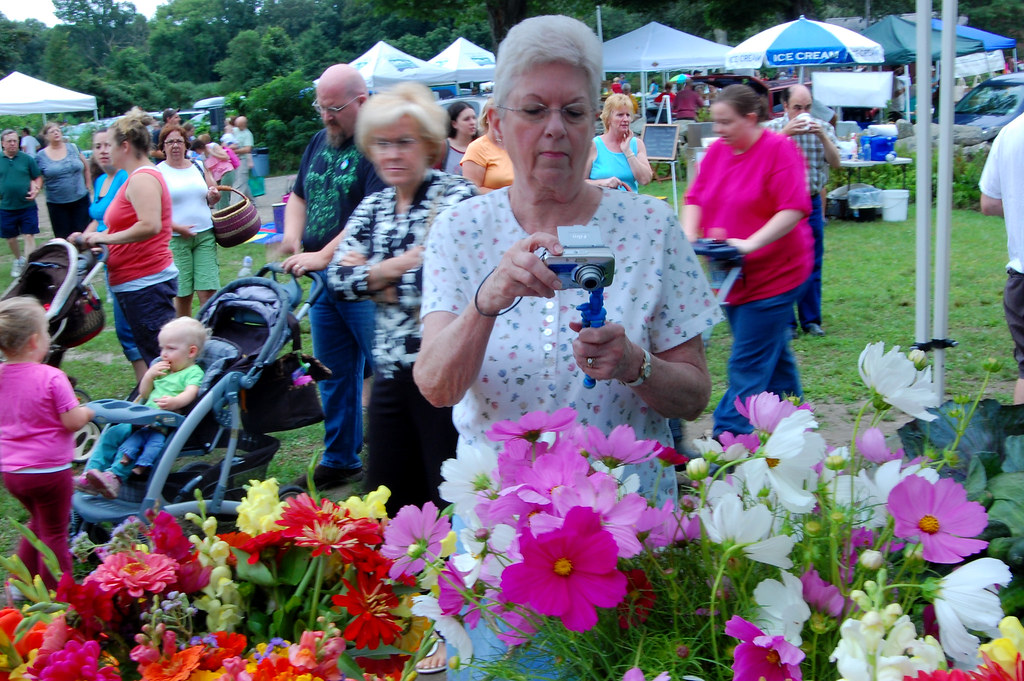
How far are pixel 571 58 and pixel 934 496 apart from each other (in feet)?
3.38

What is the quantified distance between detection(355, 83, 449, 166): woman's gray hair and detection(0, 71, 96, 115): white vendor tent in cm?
1908

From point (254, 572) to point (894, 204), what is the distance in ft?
38.8

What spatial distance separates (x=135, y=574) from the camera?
1.27 metres

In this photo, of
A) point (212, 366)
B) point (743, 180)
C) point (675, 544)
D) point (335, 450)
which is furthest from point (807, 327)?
point (675, 544)

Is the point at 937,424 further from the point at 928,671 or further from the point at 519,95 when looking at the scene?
the point at 519,95

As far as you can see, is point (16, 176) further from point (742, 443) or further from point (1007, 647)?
point (1007, 647)

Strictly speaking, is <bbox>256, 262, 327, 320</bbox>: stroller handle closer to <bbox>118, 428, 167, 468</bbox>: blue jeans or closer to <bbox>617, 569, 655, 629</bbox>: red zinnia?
<bbox>118, 428, 167, 468</bbox>: blue jeans

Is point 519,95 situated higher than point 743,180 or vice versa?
point 519,95

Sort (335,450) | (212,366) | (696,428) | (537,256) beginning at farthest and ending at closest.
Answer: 1. (696,428)
2. (335,450)
3. (212,366)
4. (537,256)

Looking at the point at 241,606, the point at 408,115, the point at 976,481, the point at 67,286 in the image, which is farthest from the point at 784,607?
the point at 67,286

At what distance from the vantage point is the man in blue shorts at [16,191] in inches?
425

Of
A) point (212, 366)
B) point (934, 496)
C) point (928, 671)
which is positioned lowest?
point (212, 366)

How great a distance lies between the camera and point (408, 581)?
1372 millimetres

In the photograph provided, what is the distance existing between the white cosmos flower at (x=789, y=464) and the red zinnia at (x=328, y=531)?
61 centimetres
